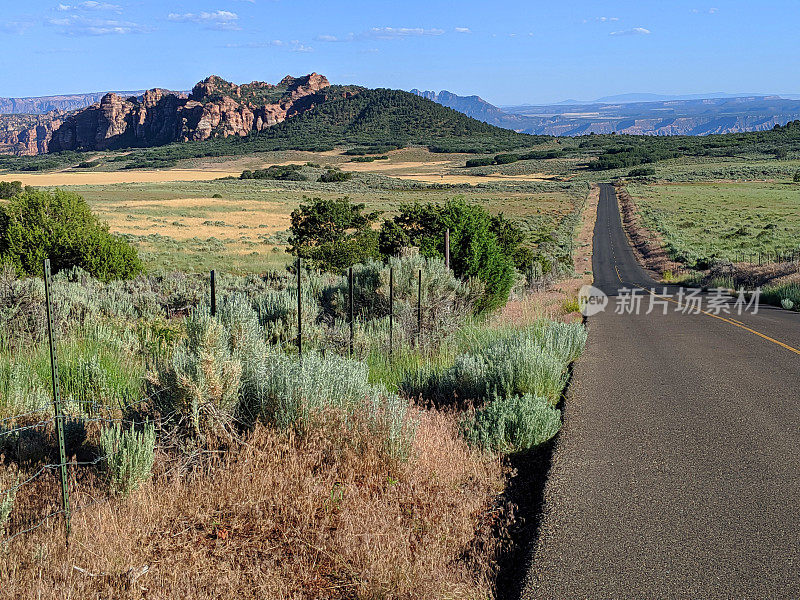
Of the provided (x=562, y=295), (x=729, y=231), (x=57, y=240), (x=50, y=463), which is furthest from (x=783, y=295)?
A: (x=729, y=231)

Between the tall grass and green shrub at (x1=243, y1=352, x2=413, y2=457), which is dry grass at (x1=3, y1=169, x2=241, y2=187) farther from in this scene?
green shrub at (x1=243, y1=352, x2=413, y2=457)

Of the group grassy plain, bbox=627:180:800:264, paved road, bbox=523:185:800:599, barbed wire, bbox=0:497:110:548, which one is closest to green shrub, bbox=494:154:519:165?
grassy plain, bbox=627:180:800:264

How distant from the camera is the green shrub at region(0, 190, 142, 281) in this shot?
18969 millimetres

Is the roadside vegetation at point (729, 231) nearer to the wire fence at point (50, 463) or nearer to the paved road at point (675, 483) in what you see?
the paved road at point (675, 483)

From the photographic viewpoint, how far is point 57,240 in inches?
755

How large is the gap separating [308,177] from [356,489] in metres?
113

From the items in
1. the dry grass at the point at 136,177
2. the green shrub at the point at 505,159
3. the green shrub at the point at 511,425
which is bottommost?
the green shrub at the point at 511,425

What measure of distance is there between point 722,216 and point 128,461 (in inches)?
2779

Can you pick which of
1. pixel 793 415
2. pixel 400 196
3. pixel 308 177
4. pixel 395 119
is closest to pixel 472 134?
pixel 395 119

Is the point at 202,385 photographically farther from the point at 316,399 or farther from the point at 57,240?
the point at 57,240

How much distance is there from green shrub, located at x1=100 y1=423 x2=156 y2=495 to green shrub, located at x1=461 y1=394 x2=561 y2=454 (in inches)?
113

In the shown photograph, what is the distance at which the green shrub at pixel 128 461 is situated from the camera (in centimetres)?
438

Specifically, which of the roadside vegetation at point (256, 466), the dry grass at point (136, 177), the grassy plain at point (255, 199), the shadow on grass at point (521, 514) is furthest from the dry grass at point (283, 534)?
the dry grass at point (136, 177)

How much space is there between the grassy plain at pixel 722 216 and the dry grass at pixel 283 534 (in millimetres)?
37519
